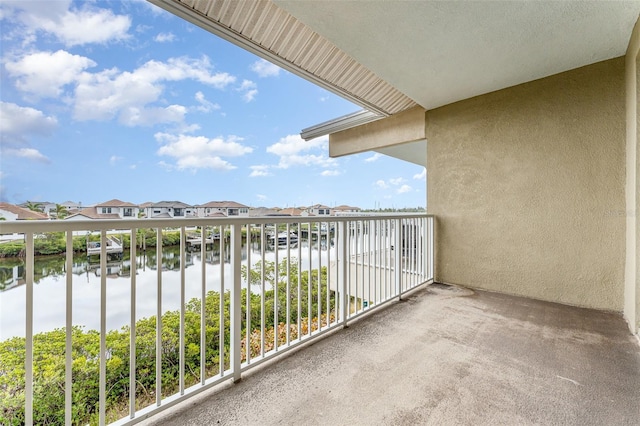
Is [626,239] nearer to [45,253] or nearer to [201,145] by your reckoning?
[45,253]

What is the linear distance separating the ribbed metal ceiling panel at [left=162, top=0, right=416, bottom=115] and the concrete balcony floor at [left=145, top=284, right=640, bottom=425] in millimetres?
2606

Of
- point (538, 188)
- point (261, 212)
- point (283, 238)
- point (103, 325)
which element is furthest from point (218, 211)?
point (538, 188)

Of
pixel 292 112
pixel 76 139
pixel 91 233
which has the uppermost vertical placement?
pixel 292 112

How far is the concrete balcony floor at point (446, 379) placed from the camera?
135 cm

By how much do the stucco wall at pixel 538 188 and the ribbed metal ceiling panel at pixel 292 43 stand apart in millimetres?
1245

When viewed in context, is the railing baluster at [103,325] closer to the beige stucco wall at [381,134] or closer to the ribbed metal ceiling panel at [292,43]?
the ribbed metal ceiling panel at [292,43]

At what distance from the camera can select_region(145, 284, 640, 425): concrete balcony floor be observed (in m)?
1.35

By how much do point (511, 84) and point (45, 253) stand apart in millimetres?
4256

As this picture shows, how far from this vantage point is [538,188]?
3.01 metres

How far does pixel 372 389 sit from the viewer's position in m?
1.55

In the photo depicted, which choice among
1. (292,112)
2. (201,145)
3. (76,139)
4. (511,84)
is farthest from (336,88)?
(292,112)

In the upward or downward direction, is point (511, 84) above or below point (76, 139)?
below

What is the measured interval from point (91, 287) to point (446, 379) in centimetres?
196

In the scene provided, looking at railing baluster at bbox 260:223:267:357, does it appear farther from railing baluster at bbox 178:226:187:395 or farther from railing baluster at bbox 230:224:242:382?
railing baluster at bbox 178:226:187:395
